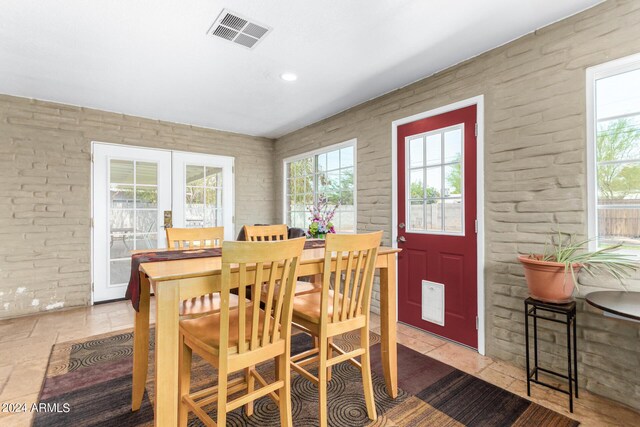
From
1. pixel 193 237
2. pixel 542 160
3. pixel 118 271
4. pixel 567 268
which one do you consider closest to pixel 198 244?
pixel 193 237

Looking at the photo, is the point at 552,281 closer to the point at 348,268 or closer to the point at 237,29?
the point at 348,268

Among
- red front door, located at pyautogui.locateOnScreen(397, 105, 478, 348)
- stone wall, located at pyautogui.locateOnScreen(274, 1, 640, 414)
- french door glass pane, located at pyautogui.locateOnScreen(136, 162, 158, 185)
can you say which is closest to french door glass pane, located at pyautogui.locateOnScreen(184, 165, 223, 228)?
french door glass pane, located at pyautogui.locateOnScreen(136, 162, 158, 185)

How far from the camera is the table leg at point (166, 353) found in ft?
4.25

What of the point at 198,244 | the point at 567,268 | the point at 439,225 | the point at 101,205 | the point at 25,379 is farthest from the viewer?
the point at 101,205

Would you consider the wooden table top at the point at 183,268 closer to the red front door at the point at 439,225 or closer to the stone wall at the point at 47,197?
the red front door at the point at 439,225

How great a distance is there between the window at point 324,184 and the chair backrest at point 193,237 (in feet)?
4.17

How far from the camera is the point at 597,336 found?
2.02 meters

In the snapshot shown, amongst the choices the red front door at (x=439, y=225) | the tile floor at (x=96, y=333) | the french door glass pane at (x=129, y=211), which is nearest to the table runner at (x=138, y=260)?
the tile floor at (x=96, y=333)

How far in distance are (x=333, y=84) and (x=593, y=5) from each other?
2032mm

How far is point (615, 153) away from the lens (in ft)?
6.58

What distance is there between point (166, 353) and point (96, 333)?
8.00ft

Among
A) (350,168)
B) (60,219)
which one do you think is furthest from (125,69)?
(350,168)

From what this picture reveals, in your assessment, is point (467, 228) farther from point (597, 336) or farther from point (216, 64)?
point (216, 64)

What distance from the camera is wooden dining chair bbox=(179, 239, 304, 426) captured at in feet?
4.34
